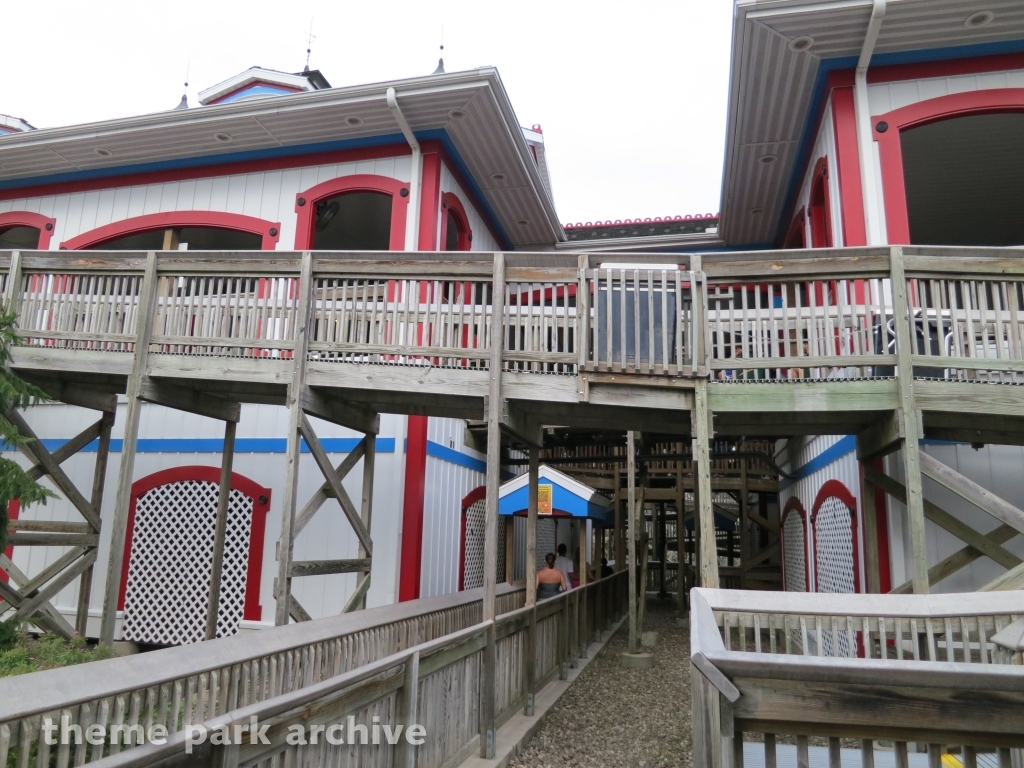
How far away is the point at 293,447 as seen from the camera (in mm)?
6914

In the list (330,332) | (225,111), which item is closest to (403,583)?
(330,332)

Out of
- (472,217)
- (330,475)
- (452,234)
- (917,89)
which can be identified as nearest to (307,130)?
(472,217)

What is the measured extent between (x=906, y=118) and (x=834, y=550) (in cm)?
524

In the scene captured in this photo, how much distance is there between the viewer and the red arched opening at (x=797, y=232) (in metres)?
11.9

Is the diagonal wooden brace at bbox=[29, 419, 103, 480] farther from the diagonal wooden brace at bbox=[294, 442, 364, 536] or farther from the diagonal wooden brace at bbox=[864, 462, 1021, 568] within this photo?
the diagonal wooden brace at bbox=[864, 462, 1021, 568]

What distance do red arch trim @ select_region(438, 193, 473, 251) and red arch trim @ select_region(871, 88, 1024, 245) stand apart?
571 centimetres

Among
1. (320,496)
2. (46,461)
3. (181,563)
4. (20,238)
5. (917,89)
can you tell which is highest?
(20,238)

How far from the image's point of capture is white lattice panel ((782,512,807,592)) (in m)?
11.8

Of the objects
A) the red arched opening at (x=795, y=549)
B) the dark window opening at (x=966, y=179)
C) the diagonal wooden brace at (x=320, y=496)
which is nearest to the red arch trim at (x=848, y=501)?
the red arched opening at (x=795, y=549)

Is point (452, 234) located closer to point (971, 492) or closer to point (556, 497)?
point (556, 497)

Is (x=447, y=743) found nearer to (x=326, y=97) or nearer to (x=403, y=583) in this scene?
(x=403, y=583)

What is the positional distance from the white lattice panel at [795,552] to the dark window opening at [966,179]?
5236 mm

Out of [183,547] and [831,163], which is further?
[183,547]

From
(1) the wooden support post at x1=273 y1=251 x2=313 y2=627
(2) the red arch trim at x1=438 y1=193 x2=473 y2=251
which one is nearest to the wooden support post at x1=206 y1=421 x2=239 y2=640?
(1) the wooden support post at x1=273 y1=251 x2=313 y2=627
